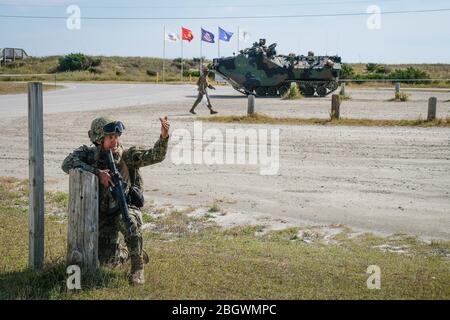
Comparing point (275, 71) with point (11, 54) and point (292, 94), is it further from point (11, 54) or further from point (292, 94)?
point (11, 54)

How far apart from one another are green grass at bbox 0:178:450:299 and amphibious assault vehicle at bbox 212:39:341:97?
27.5 m

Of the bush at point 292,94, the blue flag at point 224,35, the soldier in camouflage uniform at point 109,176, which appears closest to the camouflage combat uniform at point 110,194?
the soldier in camouflage uniform at point 109,176

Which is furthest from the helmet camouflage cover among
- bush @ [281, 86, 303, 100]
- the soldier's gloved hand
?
bush @ [281, 86, 303, 100]

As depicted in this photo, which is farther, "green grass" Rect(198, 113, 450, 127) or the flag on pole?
the flag on pole

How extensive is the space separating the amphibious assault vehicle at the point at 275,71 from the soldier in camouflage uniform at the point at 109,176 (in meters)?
29.6

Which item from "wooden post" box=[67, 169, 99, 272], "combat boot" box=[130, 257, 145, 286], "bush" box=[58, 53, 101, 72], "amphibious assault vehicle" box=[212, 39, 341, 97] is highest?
"bush" box=[58, 53, 101, 72]

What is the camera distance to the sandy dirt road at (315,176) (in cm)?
984

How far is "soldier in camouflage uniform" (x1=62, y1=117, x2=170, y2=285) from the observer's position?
Result: 6.09m

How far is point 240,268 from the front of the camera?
261 inches

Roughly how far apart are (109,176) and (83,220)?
1.43ft

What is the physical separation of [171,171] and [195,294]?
7.90 m

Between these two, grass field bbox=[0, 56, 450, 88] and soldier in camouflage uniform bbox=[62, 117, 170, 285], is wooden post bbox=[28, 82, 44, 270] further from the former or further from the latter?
grass field bbox=[0, 56, 450, 88]

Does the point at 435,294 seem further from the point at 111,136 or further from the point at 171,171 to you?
the point at 171,171

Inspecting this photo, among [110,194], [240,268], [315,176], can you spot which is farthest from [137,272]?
[315,176]
